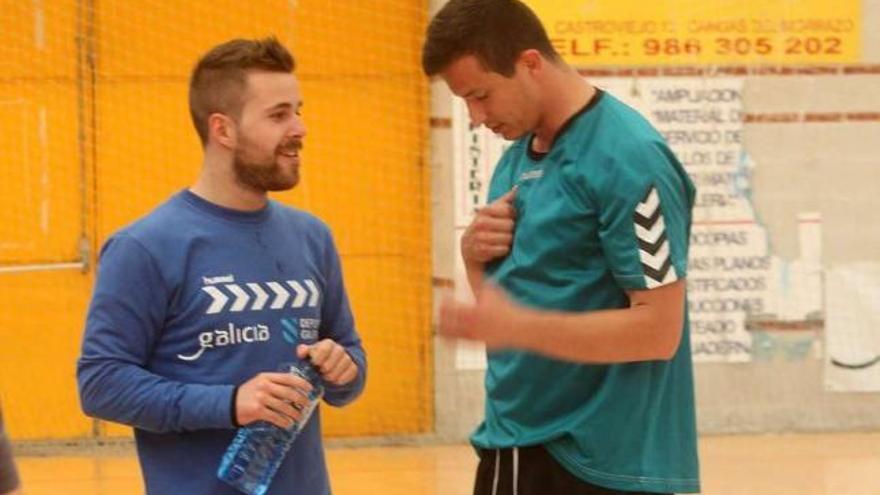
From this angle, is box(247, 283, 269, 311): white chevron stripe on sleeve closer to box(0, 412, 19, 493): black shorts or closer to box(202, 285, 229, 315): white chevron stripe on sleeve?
box(202, 285, 229, 315): white chevron stripe on sleeve

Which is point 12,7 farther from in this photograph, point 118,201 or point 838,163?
point 838,163

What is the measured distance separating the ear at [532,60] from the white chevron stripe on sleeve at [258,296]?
0.76 metres

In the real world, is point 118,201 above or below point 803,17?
below

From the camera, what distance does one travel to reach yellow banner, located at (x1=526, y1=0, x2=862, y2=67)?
337 inches

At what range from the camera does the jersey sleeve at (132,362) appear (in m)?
3.00

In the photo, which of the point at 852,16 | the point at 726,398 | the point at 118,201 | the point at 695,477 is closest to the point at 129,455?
the point at 118,201

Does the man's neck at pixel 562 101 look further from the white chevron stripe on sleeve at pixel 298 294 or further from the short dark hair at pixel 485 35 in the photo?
the white chevron stripe on sleeve at pixel 298 294

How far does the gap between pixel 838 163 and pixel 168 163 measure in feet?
12.7

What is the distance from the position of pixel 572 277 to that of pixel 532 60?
0.42 metres

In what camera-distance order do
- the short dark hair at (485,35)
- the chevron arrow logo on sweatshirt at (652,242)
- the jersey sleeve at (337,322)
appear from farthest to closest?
the jersey sleeve at (337,322) → the short dark hair at (485,35) → the chevron arrow logo on sweatshirt at (652,242)

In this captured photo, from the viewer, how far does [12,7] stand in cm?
836

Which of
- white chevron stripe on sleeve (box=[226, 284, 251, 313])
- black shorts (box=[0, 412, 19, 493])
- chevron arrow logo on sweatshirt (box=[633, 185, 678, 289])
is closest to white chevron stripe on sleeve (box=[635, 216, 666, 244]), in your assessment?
chevron arrow logo on sweatshirt (box=[633, 185, 678, 289])

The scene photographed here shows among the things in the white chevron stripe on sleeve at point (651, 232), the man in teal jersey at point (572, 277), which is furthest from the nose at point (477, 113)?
the white chevron stripe on sleeve at point (651, 232)

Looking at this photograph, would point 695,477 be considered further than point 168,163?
No
